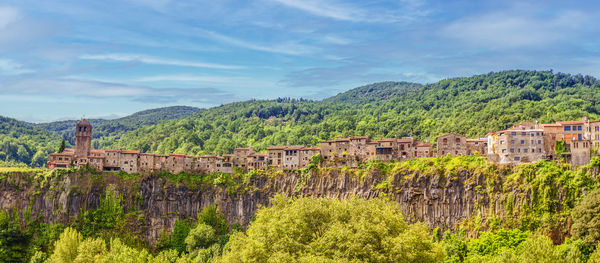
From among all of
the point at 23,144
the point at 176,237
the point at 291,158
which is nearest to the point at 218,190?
the point at 176,237

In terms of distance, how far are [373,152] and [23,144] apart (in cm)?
11555

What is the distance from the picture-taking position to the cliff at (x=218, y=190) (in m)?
87.9

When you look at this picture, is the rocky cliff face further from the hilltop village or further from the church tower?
the church tower

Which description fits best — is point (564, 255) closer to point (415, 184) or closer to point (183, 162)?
point (415, 184)

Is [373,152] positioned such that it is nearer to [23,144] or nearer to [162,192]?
[162,192]

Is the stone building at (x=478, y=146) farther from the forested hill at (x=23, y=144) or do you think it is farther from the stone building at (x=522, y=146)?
the forested hill at (x=23, y=144)

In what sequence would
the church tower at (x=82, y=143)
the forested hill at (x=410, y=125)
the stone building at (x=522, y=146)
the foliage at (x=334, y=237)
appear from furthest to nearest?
1. the forested hill at (x=410, y=125)
2. the church tower at (x=82, y=143)
3. the stone building at (x=522, y=146)
4. the foliage at (x=334, y=237)

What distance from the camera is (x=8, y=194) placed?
106 m

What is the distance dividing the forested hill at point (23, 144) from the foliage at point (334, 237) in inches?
4670

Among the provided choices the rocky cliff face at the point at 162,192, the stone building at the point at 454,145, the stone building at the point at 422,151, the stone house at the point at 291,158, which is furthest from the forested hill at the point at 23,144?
the stone building at the point at 454,145

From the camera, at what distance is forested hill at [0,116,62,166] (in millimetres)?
157250

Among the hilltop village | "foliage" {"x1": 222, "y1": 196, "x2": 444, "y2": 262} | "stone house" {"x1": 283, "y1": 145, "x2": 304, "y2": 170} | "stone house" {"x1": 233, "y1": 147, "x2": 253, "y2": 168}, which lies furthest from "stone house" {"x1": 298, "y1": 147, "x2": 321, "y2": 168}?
"foliage" {"x1": 222, "y1": 196, "x2": 444, "y2": 262}

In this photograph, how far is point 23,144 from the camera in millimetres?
167000

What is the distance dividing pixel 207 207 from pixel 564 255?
2509 inches
